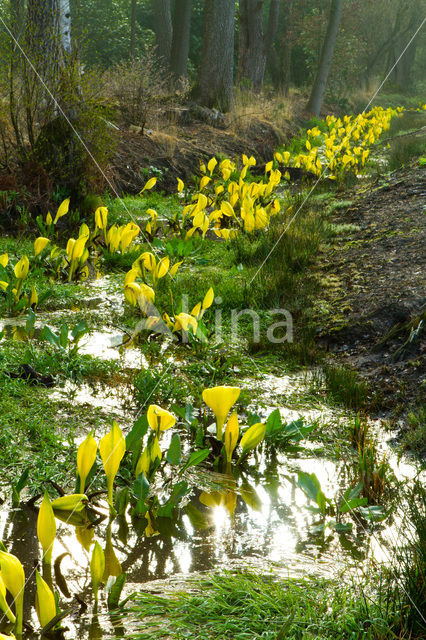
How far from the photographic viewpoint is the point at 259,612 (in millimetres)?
1745

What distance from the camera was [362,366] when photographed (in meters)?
3.83

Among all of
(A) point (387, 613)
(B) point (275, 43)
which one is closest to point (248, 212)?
(A) point (387, 613)

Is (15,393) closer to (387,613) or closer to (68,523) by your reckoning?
(68,523)

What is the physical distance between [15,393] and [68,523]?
1059 millimetres

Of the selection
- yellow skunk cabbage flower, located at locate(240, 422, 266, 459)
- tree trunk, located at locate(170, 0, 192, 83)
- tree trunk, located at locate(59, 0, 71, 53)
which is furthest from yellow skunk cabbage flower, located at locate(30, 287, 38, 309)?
tree trunk, located at locate(170, 0, 192, 83)

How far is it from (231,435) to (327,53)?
61.4 ft

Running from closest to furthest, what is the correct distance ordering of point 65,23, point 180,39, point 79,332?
point 79,332
point 65,23
point 180,39

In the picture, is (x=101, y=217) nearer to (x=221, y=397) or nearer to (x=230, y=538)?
(x=221, y=397)

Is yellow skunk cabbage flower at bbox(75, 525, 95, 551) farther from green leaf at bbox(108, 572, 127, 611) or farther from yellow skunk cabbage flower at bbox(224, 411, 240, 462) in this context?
yellow skunk cabbage flower at bbox(224, 411, 240, 462)

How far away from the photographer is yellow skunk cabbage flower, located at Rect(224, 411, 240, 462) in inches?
101

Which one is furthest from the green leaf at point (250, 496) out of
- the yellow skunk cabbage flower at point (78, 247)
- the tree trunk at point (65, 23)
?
the tree trunk at point (65, 23)

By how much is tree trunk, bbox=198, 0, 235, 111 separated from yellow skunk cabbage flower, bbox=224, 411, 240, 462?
43.0 ft

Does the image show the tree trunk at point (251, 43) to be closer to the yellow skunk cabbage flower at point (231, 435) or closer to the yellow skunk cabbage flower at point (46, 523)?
the yellow skunk cabbage flower at point (231, 435)

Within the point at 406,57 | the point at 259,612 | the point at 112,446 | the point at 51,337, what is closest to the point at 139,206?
the point at 51,337
